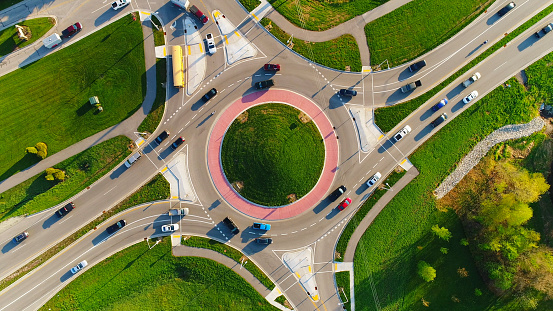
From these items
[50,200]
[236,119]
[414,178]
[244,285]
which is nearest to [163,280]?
[244,285]

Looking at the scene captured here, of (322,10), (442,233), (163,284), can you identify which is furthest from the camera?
(322,10)

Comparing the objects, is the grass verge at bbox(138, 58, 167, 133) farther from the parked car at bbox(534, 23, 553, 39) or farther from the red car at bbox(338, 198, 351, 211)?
the parked car at bbox(534, 23, 553, 39)

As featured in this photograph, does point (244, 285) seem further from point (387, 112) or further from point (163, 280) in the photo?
point (387, 112)

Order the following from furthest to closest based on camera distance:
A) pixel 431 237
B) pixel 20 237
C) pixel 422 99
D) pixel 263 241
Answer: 1. pixel 422 99
2. pixel 431 237
3. pixel 263 241
4. pixel 20 237

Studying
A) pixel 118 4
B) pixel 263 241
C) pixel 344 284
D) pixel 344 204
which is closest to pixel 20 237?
pixel 263 241

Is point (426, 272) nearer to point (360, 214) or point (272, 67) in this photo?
point (360, 214)

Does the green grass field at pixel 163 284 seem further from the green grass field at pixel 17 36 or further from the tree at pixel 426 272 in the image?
the green grass field at pixel 17 36

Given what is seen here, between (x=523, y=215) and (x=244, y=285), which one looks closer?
(x=523, y=215)

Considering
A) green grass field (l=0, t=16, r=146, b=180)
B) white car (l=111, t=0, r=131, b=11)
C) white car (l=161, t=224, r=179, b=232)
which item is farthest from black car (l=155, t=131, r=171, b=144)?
white car (l=111, t=0, r=131, b=11)
